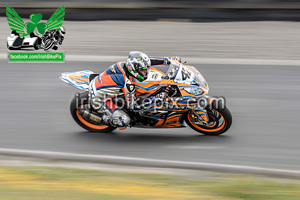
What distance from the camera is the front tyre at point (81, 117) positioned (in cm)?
827

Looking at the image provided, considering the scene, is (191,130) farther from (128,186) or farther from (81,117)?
(128,186)

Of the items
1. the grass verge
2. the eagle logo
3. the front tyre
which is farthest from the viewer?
the eagle logo

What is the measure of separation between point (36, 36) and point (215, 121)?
10.0 m

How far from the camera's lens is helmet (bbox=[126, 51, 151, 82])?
732 cm

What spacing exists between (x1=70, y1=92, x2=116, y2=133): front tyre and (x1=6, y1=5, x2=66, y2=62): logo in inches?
234

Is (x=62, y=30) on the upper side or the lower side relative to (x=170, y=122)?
upper

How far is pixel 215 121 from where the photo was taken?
26.0 ft

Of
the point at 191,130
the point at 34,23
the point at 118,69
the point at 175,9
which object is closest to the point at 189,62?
the point at 175,9

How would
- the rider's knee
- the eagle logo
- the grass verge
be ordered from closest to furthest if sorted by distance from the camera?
the grass verge < the rider's knee < the eagle logo

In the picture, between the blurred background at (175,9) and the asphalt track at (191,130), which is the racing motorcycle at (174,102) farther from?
the blurred background at (175,9)

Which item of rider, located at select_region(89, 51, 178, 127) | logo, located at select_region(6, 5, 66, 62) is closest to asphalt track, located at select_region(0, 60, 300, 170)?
rider, located at select_region(89, 51, 178, 127)

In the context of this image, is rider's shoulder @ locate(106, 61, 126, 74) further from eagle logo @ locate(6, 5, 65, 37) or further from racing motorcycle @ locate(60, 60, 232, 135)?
eagle logo @ locate(6, 5, 65, 37)

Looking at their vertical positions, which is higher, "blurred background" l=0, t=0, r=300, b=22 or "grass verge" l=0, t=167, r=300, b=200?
"blurred background" l=0, t=0, r=300, b=22

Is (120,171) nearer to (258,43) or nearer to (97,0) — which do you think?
(258,43)
